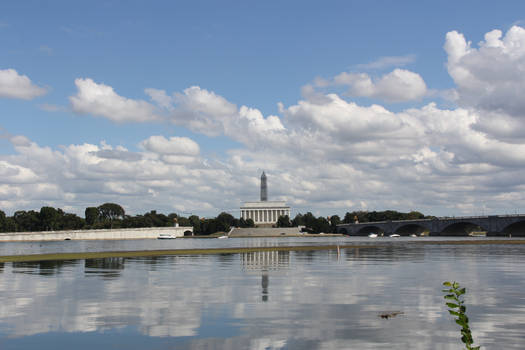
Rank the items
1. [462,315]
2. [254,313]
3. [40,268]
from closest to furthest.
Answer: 1. [462,315]
2. [254,313]
3. [40,268]

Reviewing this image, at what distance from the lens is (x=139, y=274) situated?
41.1 metres

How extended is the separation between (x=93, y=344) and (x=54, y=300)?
1107 centimetres

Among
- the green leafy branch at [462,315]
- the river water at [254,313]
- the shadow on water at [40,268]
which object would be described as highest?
the green leafy branch at [462,315]

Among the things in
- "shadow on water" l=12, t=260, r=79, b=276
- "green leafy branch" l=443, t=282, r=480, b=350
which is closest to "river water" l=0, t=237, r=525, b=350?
"shadow on water" l=12, t=260, r=79, b=276

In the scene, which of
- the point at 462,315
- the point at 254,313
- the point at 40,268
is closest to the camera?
the point at 462,315

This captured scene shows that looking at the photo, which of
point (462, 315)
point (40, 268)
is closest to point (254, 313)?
point (462, 315)

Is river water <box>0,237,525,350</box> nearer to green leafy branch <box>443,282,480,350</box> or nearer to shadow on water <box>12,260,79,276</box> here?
shadow on water <box>12,260,79,276</box>

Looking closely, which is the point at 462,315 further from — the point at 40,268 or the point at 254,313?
the point at 40,268

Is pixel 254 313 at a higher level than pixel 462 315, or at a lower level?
lower

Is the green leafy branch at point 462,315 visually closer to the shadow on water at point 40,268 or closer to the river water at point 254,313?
the river water at point 254,313

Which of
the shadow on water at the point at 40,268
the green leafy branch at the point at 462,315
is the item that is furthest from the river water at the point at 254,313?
the green leafy branch at the point at 462,315

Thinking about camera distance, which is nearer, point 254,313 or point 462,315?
point 462,315

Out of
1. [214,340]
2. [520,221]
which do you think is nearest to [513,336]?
[214,340]

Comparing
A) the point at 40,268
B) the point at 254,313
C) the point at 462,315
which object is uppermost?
the point at 462,315
